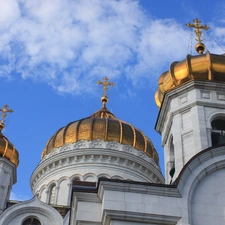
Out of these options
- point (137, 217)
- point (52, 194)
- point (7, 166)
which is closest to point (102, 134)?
point (52, 194)

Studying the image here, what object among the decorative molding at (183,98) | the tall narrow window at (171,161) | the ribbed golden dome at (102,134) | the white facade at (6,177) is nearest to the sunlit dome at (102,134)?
the ribbed golden dome at (102,134)

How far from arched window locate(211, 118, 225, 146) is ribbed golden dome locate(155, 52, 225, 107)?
1252 millimetres

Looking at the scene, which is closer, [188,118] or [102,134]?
[188,118]

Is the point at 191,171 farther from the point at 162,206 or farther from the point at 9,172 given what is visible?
the point at 9,172

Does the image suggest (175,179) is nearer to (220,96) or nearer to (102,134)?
(220,96)

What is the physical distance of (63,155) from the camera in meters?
25.5

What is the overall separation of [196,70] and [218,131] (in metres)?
1.99

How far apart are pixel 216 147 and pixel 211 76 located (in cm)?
301

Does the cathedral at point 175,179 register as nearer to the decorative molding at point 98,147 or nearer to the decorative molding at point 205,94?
the decorative molding at point 205,94

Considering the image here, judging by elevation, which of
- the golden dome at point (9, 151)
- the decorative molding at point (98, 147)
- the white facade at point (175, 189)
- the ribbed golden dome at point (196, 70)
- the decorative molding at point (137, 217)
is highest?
the decorative molding at point (98, 147)

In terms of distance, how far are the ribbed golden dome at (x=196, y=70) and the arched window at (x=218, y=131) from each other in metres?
1.25

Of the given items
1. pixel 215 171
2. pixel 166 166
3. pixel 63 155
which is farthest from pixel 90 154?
pixel 215 171

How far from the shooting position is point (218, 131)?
1425 centimetres

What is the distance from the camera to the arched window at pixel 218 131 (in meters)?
14.0
